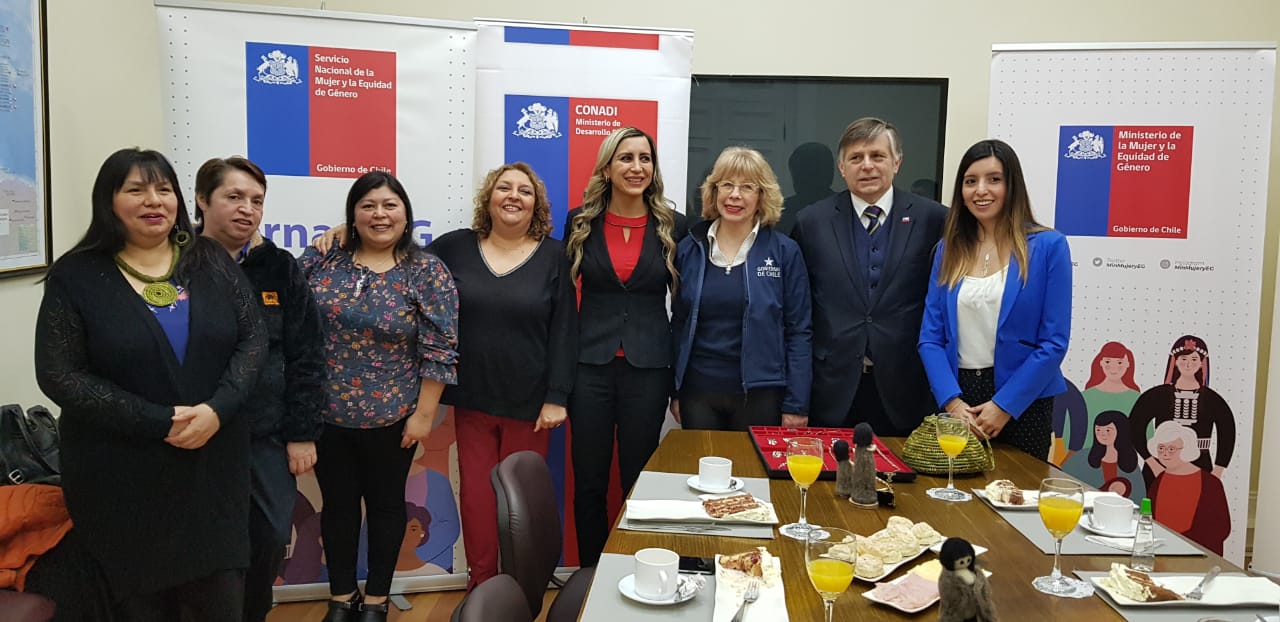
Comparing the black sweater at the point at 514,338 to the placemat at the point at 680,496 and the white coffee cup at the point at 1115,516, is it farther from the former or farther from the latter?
the white coffee cup at the point at 1115,516

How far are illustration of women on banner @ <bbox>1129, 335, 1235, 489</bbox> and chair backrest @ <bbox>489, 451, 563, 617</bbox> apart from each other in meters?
2.91

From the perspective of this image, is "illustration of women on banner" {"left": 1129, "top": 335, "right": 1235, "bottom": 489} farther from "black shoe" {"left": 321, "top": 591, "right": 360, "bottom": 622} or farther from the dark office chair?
"black shoe" {"left": 321, "top": 591, "right": 360, "bottom": 622}

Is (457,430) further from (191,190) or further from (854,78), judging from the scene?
(854,78)

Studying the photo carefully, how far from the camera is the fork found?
50.6 inches

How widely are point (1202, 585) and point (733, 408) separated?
160 cm

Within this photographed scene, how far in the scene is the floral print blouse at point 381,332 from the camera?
2.62 m

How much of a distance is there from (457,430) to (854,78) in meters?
2.39

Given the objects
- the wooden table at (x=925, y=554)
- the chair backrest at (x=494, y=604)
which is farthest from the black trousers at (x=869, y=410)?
the chair backrest at (x=494, y=604)

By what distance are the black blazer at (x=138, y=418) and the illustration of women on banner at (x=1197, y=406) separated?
3.59 m

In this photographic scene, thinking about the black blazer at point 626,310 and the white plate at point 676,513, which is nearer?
the white plate at point 676,513

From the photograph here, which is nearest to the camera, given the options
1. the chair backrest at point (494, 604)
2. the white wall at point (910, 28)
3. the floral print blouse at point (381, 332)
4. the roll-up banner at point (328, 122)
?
the chair backrest at point (494, 604)

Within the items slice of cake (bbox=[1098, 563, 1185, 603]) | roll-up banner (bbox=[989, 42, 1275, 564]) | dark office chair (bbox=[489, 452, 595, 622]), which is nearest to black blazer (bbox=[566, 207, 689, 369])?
dark office chair (bbox=[489, 452, 595, 622])

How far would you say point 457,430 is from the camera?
2.99 meters

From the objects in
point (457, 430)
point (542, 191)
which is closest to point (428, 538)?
point (457, 430)
